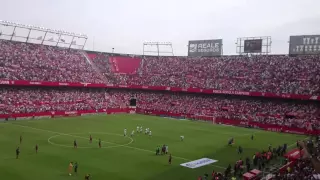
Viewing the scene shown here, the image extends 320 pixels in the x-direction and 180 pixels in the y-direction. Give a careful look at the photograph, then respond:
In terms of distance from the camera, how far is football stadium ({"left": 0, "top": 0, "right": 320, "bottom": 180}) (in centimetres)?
2936

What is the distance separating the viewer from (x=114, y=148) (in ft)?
120

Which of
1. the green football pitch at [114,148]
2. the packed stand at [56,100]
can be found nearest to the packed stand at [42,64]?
the packed stand at [56,100]

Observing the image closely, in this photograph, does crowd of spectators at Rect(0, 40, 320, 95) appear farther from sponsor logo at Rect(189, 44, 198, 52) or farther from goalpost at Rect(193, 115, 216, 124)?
goalpost at Rect(193, 115, 216, 124)

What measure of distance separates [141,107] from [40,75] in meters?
24.6

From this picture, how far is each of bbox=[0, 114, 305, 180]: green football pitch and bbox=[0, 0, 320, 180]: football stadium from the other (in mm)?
127

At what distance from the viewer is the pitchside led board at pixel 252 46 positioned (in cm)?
7725

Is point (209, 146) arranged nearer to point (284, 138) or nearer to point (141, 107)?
point (284, 138)

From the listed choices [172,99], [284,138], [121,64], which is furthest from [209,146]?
[121,64]

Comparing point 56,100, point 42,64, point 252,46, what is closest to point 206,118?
point 252,46

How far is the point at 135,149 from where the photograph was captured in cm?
3644

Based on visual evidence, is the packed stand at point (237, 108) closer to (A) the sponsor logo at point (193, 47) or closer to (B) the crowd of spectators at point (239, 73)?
(B) the crowd of spectators at point (239, 73)

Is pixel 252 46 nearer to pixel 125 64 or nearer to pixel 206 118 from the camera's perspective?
pixel 206 118

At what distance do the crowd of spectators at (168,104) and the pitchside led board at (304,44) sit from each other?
15.5 m

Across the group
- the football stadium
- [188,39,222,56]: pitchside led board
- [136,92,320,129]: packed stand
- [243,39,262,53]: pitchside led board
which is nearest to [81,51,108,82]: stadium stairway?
the football stadium
